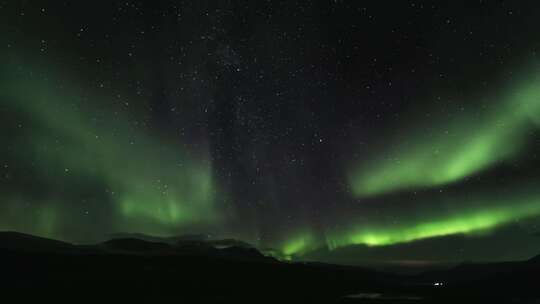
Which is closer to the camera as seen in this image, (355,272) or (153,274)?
(153,274)

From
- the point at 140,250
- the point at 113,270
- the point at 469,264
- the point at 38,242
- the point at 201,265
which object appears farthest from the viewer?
the point at 469,264

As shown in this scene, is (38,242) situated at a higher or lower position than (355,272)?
higher

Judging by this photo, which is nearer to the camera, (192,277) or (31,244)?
(192,277)

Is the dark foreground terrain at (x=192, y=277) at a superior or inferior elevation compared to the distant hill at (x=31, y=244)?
inferior

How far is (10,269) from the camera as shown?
235 ft

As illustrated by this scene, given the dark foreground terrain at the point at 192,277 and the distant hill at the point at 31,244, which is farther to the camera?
the distant hill at the point at 31,244

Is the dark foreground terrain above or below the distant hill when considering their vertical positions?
below

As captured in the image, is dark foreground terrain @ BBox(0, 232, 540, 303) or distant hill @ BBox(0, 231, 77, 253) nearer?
dark foreground terrain @ BBox(0, 232, 540, 303)

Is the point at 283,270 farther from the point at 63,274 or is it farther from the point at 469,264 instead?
the point at 469,264

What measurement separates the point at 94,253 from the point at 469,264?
16128 cm

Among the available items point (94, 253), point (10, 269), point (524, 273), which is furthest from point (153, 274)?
point (524, 273)

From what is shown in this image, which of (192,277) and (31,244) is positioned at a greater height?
(31,244)

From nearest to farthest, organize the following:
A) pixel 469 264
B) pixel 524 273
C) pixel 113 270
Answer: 1. pixel 113 270
2. pixel 524 273
3. pixel 469 264

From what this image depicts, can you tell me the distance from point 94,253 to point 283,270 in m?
44.2
